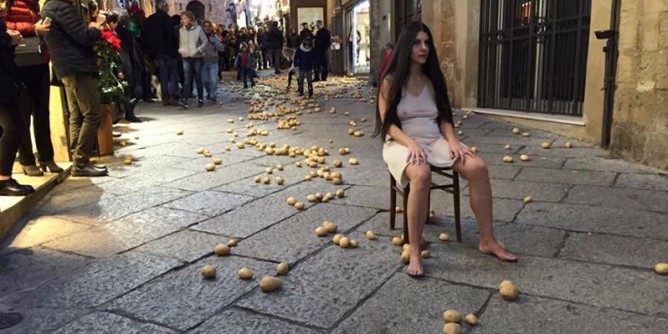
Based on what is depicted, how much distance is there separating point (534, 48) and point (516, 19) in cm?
63

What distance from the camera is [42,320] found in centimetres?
246

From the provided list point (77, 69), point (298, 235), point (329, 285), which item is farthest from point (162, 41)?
point (329, 285)

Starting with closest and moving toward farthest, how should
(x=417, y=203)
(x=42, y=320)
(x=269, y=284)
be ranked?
(x=42, y=320) → (x=269, y=284) → (x=417, y=203)

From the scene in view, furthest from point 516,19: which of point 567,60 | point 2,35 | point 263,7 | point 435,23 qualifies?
point 263,7

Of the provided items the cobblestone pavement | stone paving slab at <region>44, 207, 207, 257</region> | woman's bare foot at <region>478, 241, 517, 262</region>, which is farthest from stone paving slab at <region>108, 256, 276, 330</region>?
woman's bare foot at <region>478, 241, 517, 262</region>

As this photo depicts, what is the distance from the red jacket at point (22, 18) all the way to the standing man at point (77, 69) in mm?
118

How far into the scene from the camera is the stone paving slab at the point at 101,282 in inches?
104

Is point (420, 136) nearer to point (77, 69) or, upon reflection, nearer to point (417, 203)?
point (417, 203)

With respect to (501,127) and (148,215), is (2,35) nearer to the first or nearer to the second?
(148,215)

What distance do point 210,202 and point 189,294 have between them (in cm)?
166

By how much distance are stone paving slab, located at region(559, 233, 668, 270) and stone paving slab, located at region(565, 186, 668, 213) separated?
2.37 ft

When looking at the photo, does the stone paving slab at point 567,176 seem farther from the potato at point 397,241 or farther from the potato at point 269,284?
the potato at point 269,284

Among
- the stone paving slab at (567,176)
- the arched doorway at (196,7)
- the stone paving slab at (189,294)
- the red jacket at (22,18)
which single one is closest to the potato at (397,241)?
the stone paving slab at (189,294)

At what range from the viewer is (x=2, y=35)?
12.6ft
